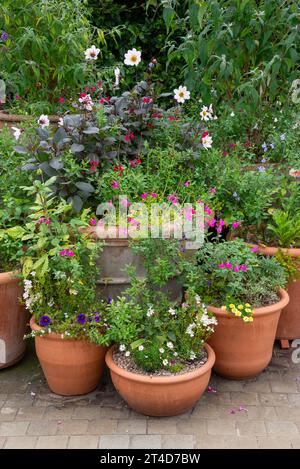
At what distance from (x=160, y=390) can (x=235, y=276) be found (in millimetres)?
789

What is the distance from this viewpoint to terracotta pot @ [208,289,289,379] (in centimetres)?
342

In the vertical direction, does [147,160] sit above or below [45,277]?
above

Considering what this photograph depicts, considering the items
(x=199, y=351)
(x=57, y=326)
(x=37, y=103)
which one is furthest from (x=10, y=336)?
(x=37, y=103)

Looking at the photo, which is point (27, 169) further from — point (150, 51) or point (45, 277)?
point (150, 51)

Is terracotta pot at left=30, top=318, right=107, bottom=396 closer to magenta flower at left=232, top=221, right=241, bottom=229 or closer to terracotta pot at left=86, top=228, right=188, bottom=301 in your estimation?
terracotta pot at left=86, top=228, right=188, bottom=301

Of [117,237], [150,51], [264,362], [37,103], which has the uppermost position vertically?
[150,51]

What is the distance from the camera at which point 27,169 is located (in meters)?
3.60

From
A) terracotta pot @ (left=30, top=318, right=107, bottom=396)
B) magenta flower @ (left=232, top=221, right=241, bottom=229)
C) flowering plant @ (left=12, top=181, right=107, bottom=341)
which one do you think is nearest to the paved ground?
terracotta pot @ (left=30, top=318, right=107, bottom=396)

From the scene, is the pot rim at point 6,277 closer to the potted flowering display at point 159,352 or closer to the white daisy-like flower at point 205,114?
the potted flowering display at point 159,352

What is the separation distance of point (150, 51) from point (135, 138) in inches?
112

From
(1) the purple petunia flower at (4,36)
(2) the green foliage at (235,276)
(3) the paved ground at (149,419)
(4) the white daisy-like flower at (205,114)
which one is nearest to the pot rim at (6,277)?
(3) the paved ground at (149,419)
